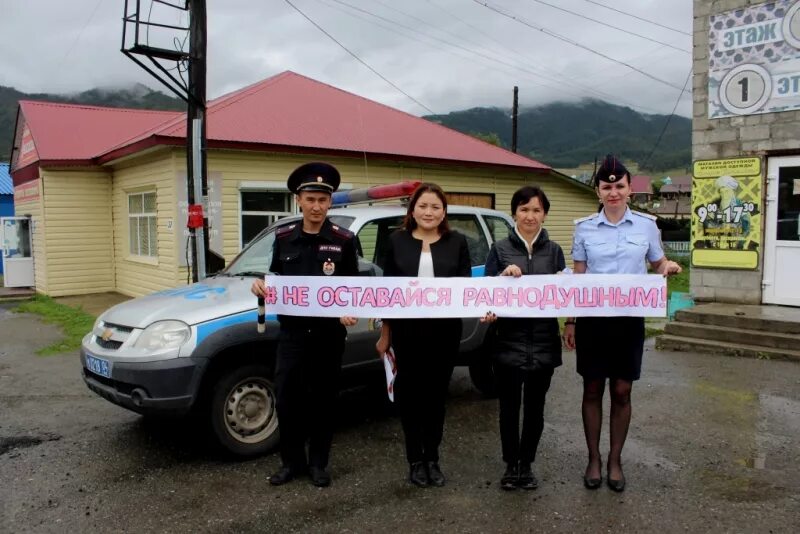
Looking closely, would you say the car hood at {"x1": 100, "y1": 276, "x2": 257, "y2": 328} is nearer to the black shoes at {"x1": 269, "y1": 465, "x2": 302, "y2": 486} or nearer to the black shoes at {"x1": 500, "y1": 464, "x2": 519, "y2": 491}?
the black shoes at {"x1": 269, "y1": 465, "x2": 302, "y2": 486}

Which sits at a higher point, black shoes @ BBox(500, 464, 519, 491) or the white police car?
the white police car

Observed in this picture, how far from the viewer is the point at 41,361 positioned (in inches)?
316

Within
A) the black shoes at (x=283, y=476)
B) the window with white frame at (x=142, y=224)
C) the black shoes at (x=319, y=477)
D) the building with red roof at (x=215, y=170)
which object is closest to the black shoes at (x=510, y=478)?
the black shoes at (x=319, y=477)

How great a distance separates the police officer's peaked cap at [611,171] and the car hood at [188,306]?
244 cm

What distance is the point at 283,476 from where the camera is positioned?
12.7 ft

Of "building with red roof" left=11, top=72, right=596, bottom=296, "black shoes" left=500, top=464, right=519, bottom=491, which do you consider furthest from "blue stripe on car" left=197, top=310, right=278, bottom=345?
"building with red roof" left=11, top=72, right=596, bottom=296

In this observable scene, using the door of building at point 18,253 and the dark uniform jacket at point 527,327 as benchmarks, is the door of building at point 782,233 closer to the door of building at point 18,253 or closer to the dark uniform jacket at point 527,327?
the dark uniform jacket at point 527,327

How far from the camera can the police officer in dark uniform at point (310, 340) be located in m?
3.78

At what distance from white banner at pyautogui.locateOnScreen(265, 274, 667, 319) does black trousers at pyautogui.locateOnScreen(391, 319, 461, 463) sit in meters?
0.10

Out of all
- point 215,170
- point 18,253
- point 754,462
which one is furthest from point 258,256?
point 18,253

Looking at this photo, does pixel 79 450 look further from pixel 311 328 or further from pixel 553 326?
pixel 553 326

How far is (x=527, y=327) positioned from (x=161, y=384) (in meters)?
2.29

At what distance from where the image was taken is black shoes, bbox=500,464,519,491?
3.78 metres

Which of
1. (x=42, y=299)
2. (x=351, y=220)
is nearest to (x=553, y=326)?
(x=351, y=220)
